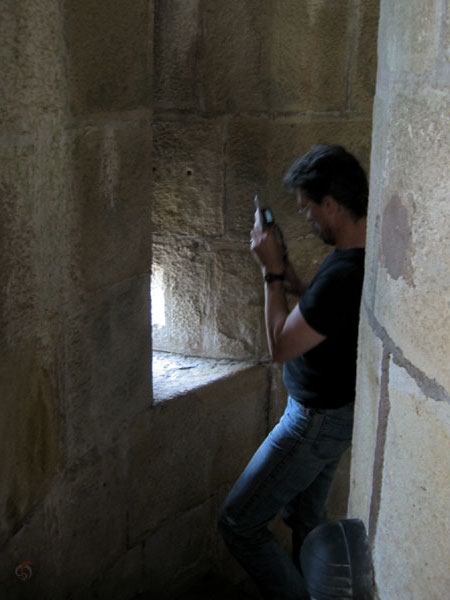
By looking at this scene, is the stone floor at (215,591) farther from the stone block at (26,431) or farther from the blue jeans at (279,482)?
the stone block at (26,431)

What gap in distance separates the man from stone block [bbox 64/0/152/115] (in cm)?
53

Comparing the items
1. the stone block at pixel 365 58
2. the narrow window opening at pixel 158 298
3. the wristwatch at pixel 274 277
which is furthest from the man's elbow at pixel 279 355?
the stone block at pixel 365 58

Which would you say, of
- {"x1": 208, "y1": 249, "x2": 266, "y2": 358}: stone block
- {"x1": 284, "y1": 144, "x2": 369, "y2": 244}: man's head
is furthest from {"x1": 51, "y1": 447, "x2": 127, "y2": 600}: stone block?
{"x1": 284, "y1": 144, "x2": 369, "y2": 244}: man's head

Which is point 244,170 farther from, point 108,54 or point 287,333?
point 108,54

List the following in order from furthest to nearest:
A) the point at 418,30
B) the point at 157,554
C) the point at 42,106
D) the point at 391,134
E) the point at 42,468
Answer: the point at 157,554 < the point at 42,468 < the point at 42,106 < the point at 391,134 < the point at 418,30

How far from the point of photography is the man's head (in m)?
2.31

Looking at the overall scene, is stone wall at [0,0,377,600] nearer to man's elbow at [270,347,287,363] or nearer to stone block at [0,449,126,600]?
stone block at [0,449,126,600]

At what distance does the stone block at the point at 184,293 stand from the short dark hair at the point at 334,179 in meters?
0.44

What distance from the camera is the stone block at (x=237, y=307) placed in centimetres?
262

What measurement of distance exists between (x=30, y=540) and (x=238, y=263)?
106 cm

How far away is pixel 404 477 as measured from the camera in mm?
1083

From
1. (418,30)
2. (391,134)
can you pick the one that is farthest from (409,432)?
(418,30)

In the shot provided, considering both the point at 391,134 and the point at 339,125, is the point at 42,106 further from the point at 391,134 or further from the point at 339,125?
the point at 339,125

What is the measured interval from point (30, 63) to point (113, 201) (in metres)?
0.47
